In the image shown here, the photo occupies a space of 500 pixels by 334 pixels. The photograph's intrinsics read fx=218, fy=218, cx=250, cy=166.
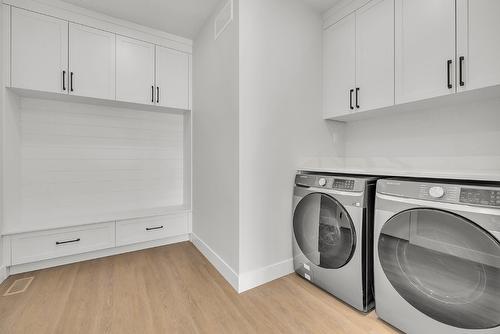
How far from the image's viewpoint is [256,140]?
70.8 inches

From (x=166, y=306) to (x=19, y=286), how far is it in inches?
52.3

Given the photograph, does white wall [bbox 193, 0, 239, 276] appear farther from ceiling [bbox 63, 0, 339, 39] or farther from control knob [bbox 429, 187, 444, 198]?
control knob [bbox 429, 187, 444, 198]

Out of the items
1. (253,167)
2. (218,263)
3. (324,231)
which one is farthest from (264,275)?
(253,167)

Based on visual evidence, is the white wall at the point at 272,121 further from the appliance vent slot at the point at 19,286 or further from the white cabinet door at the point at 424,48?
the appliance vent slot at the point at 19,286

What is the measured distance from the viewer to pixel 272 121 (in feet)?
6.18

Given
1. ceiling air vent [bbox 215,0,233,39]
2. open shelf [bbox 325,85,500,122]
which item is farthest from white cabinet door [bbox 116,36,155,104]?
open shelf [bbox 325,85,500,122]

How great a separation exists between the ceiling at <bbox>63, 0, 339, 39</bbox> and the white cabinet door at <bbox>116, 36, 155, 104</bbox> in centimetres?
24

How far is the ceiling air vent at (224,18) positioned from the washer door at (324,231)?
165 centimetres

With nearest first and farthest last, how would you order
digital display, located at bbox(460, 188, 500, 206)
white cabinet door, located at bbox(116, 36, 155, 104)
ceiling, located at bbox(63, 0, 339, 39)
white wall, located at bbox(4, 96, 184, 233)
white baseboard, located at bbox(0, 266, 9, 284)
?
digital display, located at bbox(460, 188, 500, 206)
white baseboard, located at bbox(0, 266, 9, 284)
ceiling, located at bbox(63, 0, 339, 39)
white wall, located at bbox(4, 96, 184, 233)
white cabinet door, located at bbox(116, 36, 155, 104)

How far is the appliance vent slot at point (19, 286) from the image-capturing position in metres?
1.70

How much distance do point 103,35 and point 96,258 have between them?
2.35 m

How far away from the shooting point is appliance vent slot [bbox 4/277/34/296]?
5.59 feet

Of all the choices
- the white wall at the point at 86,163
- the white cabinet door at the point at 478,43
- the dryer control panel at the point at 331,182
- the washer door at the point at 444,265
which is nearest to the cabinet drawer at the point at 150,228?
the white wall at the point at 86,163

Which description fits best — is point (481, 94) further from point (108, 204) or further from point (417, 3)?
point (108, 204)
